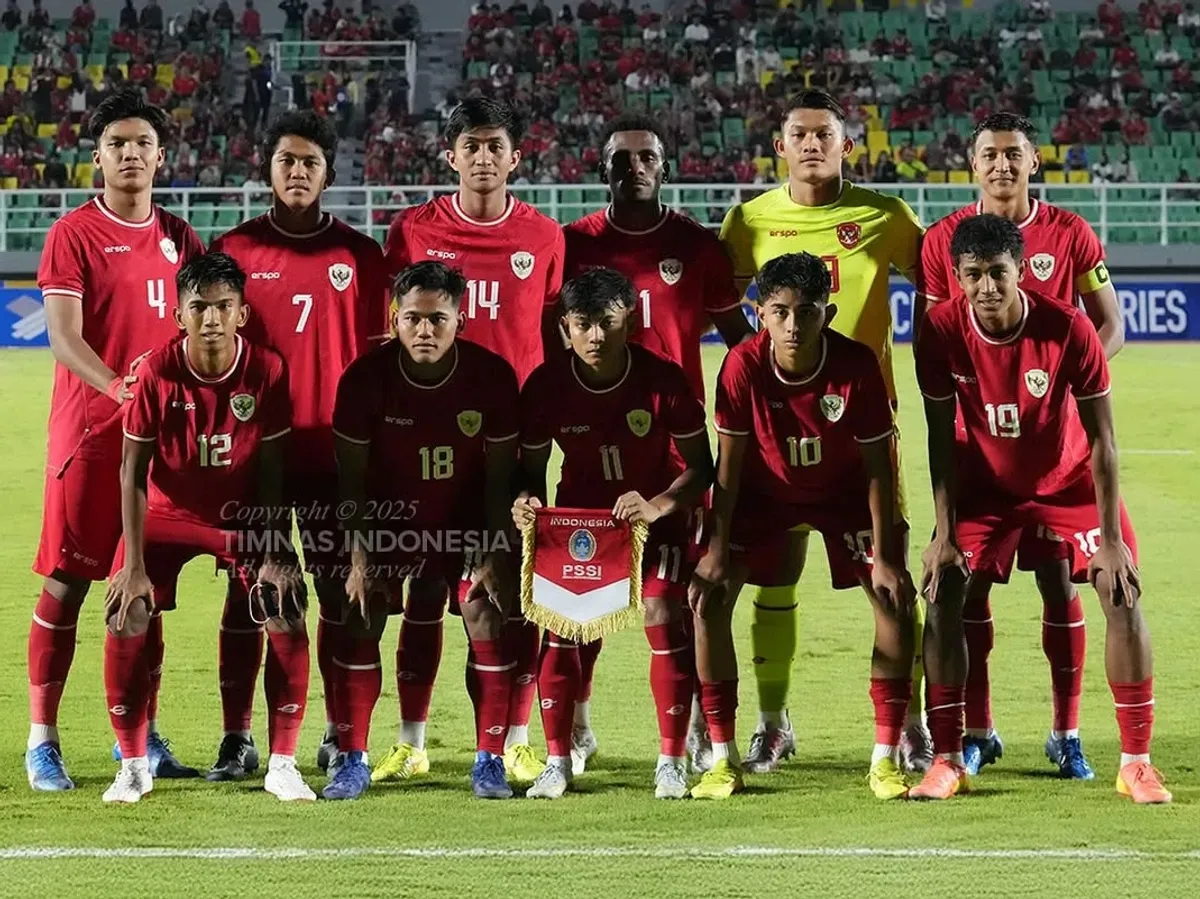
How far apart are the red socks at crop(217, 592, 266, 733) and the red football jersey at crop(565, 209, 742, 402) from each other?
58.7 inches

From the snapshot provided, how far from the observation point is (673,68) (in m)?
30.0

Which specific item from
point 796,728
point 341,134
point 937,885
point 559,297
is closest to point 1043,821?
point 937,885

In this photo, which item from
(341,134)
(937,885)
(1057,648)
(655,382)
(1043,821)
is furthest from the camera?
(341,134)

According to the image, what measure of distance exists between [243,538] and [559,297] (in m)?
1.20

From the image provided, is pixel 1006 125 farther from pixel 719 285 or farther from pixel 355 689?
pixel 355 689

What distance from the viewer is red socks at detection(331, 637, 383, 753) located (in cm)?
579

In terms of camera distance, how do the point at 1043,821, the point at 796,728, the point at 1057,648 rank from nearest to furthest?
the point at 1043,821 < the point at 1057,648 < the point at 796,728

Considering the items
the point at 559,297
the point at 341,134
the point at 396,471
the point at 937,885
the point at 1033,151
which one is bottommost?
the point at 937,885

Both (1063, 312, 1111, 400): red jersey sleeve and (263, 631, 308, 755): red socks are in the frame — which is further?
(263, 631, 308, 755): red socks

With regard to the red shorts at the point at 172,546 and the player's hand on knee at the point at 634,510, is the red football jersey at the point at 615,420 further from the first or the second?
the red shorts at the point at 172,546

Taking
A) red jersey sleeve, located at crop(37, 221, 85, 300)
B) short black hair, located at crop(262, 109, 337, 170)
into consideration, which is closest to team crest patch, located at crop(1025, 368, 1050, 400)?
short black hair, located at crop(262, 109, 337, 170)

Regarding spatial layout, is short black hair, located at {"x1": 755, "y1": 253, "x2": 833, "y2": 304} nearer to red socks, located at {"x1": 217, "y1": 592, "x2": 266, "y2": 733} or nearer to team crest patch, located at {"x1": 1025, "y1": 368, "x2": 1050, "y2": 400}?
team crest patch, located at {"x1": 1025, "y1": 368, "x2": 1050, "y2": 400}

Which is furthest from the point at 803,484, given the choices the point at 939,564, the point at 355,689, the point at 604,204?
the point at 604,204

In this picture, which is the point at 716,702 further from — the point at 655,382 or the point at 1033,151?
the point at 1033,151
